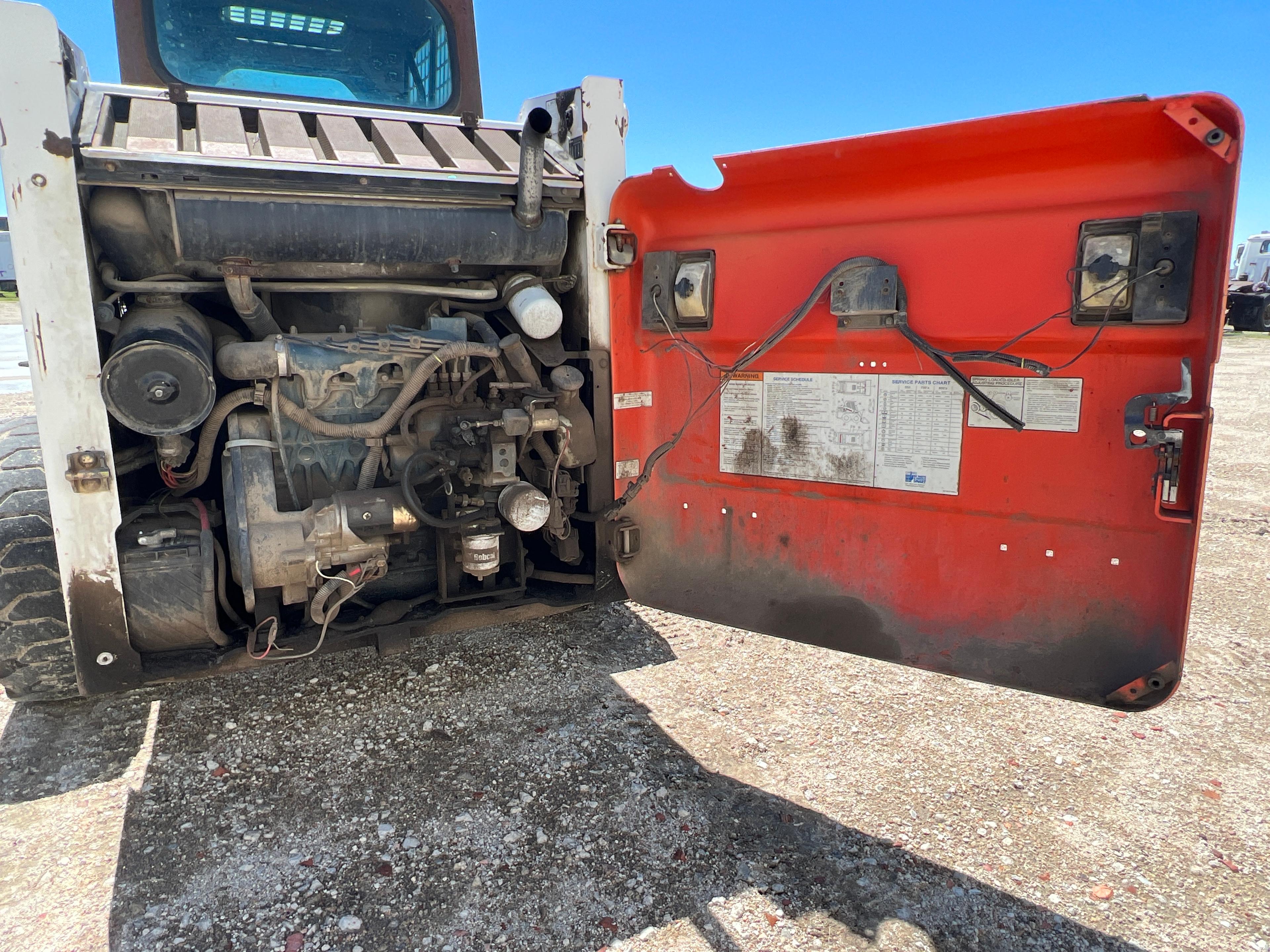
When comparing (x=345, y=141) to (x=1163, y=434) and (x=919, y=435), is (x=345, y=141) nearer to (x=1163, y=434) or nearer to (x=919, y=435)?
(x=919, y=435)

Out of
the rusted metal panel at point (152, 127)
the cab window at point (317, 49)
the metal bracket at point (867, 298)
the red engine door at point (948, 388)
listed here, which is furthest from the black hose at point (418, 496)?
the cab window at point (317, 49)

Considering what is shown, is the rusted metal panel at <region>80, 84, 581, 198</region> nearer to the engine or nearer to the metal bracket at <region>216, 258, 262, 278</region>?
the engine

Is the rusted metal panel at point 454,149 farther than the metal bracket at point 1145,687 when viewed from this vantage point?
Yes

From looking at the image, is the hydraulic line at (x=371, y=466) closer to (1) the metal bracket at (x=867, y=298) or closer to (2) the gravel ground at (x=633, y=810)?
(2) the gravel ground at (x=633, y=810)

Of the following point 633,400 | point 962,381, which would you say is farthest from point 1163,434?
point 633,400

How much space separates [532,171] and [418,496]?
1137 millimetres

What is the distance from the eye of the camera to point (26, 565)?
2.29 m

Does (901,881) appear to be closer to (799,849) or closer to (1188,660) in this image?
(799,849)

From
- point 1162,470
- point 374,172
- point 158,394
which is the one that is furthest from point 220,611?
point 1162,470

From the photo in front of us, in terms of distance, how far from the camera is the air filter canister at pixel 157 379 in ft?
7.13

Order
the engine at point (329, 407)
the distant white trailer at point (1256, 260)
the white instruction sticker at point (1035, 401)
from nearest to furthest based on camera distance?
the white instruction sticker at point (1035, 401) → the engine at point (329, 407) → the distant white trailer at point (1256, 260)

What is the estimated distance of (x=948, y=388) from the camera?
7.67 feet

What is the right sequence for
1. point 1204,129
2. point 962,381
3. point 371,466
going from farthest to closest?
1. point 371,466
2. point 962,381
3. point 1204,129

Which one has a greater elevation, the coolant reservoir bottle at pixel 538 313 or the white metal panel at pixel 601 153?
the white metal panel at pixel 601 153
